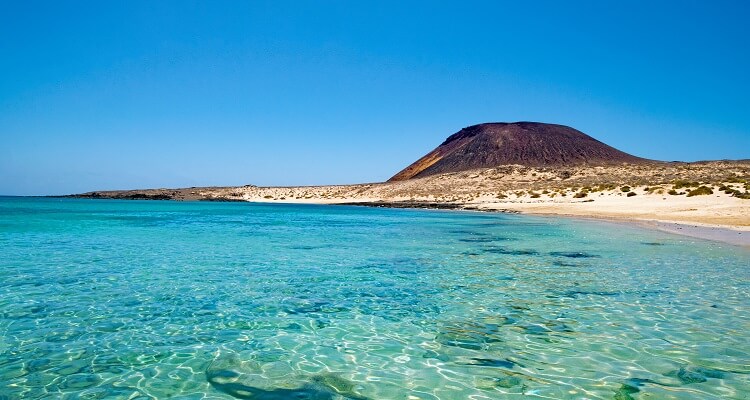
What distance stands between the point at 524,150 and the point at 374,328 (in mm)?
124614

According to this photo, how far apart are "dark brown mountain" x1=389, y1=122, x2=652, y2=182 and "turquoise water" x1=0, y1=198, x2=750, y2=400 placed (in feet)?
324

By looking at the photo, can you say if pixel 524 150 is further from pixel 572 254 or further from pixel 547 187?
pixel 572 254

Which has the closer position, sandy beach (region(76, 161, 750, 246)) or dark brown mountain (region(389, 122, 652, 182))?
sandy beach (region(76, 161, 750, 246))

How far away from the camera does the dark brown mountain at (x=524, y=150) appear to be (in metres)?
116

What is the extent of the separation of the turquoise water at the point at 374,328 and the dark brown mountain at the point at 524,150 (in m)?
98.7

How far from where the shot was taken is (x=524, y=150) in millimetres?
125250

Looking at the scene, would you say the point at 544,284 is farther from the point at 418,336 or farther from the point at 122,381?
the point at 122,381

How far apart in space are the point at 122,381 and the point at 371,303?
5.23 metres

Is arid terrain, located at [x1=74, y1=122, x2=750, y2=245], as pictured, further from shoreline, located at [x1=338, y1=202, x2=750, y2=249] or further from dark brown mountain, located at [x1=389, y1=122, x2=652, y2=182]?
dark brown mountain, located at [x1=389, y1=122, x2=652, y2=182]

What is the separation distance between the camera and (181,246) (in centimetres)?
2028

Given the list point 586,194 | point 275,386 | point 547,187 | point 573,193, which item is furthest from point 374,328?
point 547,187

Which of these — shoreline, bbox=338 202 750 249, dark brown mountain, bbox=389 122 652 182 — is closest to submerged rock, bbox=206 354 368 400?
shoreline, bbox=338 202 750 249

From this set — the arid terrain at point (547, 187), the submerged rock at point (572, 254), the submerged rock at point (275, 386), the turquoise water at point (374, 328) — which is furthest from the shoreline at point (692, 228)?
the submerged rock at point (275, 386)

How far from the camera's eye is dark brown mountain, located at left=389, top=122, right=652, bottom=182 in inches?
4576
